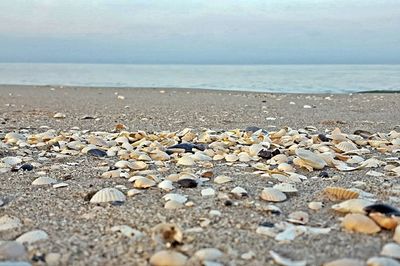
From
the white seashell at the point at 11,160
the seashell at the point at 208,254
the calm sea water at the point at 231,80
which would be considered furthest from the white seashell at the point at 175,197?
the calm sea water at the point at 231,80

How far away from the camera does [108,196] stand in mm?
2367

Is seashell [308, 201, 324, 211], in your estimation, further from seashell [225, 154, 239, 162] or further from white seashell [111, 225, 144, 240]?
seashell [225, 154, 239, 162]

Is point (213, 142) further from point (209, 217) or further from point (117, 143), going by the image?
point (209, 217)

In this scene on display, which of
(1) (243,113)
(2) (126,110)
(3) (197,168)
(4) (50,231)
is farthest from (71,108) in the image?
(4) (50,231)

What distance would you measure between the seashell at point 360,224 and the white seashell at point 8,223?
4.69ft

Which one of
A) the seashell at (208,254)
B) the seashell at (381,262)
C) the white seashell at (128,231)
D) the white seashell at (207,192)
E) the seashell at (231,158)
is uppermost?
the seashell at (381,262)

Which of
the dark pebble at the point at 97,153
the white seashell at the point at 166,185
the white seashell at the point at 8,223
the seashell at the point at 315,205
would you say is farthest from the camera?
the dark pebble at the point at 97,153

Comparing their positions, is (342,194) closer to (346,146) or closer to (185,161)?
(185,161)

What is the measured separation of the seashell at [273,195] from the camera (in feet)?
7.72

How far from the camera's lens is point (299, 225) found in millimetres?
1972

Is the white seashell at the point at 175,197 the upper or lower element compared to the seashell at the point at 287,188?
upper

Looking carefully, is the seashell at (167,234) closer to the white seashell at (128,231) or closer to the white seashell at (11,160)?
the white seashell at (128,231)

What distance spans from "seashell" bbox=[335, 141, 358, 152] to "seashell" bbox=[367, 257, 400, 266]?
2.46m

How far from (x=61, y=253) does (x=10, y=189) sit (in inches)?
46.0
